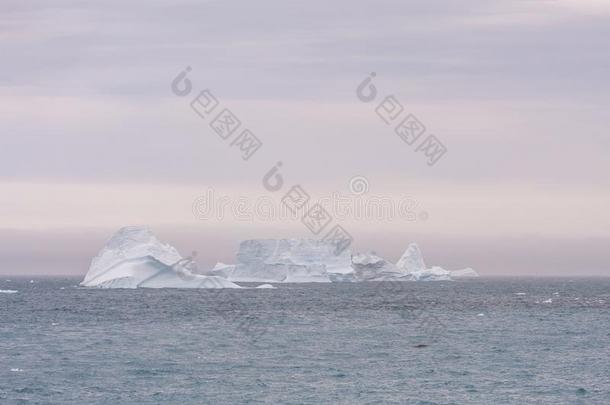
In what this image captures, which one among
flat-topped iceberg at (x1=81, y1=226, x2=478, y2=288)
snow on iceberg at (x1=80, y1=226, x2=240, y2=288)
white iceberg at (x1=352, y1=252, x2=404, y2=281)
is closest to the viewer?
snow on iceberg at (x1=80, y1=226, x2=240, y2=288)

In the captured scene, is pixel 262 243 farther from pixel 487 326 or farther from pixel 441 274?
pixel 487 326

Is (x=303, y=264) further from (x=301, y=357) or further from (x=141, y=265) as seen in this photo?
(x=301, y=357)

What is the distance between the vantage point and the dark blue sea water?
1410 inches

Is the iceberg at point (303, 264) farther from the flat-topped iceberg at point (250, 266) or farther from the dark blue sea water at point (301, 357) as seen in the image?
the dark blue sea water at point (301, 357)

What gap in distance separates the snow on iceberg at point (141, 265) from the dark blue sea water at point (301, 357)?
3102cm

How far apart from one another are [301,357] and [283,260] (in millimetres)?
105149

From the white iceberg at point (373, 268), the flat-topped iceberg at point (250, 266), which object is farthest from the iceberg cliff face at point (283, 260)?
the white iceberg at point (373, 268)

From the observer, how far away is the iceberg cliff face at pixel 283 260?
149125 mm

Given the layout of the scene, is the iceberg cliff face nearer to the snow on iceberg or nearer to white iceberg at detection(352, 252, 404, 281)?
white iceberg at detection(352, 252, 404, 281)

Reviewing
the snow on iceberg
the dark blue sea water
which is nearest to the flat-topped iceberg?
the snow on iceberg

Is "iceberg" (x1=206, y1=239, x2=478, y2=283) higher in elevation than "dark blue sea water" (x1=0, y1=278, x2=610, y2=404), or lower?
higher

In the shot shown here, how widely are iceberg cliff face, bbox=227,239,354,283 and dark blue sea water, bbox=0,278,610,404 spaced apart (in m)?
68.3

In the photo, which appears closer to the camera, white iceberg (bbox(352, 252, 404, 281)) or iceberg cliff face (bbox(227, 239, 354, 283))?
iceberg cliff face (bbox(227, 239, 354, 283))

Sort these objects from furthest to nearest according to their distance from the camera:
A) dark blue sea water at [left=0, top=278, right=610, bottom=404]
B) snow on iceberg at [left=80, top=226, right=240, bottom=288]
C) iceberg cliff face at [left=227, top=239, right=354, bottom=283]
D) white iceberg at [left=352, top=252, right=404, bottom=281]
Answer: white iceberg at [left=352, top=252, right=404, bottom=281] → iceberg cliff face at [left=227, top=239, right=354, bottom=283] → snow on iceberg at [left=80, top=226, right=240, bottom=288] → dark blue sea water at [left=0, top=278, right=610, bottom=404]
